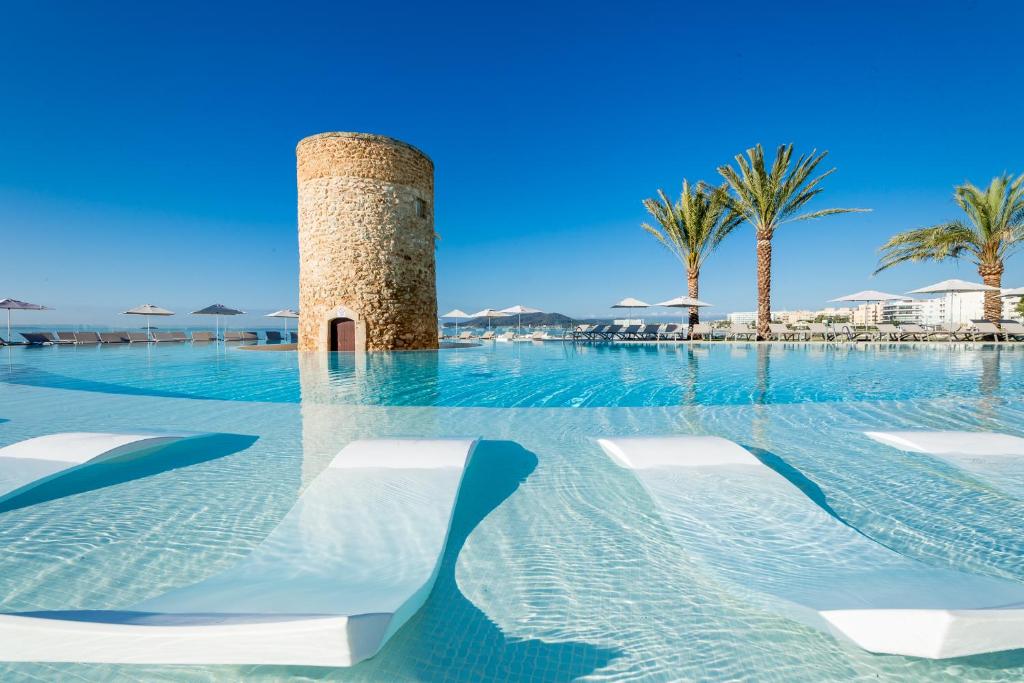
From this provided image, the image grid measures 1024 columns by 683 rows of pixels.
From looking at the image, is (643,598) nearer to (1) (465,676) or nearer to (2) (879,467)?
(1) (465,676)

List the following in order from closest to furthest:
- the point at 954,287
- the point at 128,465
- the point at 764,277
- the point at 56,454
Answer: the point at 56,454 → the point at 128,465 → the point at 954,287 → the point at 764,277

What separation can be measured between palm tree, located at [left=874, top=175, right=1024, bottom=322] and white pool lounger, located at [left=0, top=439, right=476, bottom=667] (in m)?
21.7

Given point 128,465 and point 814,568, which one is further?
point 128,465

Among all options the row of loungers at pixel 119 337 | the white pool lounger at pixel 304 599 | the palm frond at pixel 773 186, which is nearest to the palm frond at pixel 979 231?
the palm frond at pixel 773 186

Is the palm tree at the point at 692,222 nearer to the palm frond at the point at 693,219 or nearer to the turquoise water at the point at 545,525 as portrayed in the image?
the palm frond at the point at 693,219

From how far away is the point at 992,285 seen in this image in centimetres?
1700

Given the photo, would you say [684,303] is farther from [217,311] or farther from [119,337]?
[119,337]

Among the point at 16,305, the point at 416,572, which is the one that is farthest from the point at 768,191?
the point at 16,305

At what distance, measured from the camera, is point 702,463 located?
3061mm

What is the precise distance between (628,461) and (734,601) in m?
1.32

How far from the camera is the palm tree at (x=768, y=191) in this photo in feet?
52.6

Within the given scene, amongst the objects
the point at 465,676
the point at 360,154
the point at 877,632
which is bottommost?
the point at 465,676

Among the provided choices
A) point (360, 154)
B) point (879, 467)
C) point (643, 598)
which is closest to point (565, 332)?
point (360, 154)

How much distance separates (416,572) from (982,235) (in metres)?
23.1
